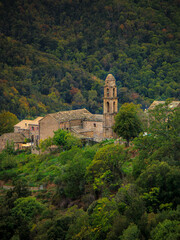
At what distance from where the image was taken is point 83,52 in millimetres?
127875

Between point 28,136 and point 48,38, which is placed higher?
point 48,38

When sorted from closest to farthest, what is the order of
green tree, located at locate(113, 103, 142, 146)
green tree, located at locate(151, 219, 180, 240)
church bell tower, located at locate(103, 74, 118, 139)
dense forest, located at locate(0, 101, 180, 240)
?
green tree, located at locate(151, 219, 180, 240) < dense forest, located at locate(0, 101, 180, 240) < green tree, located at locate(113, 103, 142, 146) < church bell tower, located at locate(103, 74, 118, 139)

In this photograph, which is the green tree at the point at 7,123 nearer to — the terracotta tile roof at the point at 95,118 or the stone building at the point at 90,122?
the stone building at the point at 90,122

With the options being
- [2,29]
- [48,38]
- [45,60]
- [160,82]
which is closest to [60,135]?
[160,82]

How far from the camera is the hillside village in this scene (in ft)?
146

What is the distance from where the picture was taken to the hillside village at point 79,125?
44469mm

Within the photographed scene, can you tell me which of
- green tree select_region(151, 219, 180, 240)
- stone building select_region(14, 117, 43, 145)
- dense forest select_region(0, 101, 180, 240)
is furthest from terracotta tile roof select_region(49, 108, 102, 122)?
green tree select_region(151, 219, 180, 240)

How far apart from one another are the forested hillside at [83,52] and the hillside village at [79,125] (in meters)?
33.8

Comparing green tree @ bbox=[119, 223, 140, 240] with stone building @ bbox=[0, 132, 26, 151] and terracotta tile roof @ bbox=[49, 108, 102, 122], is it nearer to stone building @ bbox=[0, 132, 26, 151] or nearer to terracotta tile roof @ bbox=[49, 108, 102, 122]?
terracotta tile roof @ bbox=[49, 108, 102, 122]

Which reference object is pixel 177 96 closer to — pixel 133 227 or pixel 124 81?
pixel 124 81

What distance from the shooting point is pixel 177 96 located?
8688cm

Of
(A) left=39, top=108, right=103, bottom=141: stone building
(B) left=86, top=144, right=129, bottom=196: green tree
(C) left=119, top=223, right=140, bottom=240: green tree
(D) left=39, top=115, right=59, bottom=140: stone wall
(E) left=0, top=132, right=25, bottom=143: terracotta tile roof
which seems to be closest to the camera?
(C) left=119, top=223, right=140, bottom=240: green tree

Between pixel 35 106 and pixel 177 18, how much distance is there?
2566 inches

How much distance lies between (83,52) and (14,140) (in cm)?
8286
